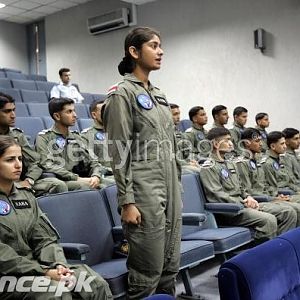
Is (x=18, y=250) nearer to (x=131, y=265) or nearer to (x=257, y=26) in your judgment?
(x=131, y=265)

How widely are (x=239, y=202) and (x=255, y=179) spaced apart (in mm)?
609

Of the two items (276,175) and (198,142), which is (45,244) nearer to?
(276,175)

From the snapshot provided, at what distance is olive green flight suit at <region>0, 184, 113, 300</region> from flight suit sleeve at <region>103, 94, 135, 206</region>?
0.33 metres

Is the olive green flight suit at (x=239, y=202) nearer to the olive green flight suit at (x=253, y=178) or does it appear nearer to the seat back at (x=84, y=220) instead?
the olive green flight suit at (x=253, y=178)

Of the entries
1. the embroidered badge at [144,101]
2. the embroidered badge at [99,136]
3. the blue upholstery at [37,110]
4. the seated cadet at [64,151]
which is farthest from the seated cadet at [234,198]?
the blue upholstery at [37,110]

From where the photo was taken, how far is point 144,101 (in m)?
1.79

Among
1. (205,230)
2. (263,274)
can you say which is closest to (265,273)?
(263,274)

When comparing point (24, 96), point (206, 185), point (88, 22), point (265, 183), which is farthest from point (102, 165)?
point (88, 22)

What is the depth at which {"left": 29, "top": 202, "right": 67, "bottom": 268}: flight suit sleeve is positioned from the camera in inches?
66.7

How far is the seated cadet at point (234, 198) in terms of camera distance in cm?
289

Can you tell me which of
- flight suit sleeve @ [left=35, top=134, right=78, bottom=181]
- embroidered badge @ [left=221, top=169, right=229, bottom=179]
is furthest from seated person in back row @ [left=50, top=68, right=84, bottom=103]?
embroidered badge @ [left=221, top=169, right=229, bottom=179]

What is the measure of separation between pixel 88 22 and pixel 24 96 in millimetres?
3276

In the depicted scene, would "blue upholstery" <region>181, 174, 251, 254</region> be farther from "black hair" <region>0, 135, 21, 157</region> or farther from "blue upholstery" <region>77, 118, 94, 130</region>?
"blue upholstery" <region>77, 118, 94, 130</region>

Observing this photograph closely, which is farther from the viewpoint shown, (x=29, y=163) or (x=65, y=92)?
(x=65, y=92)
